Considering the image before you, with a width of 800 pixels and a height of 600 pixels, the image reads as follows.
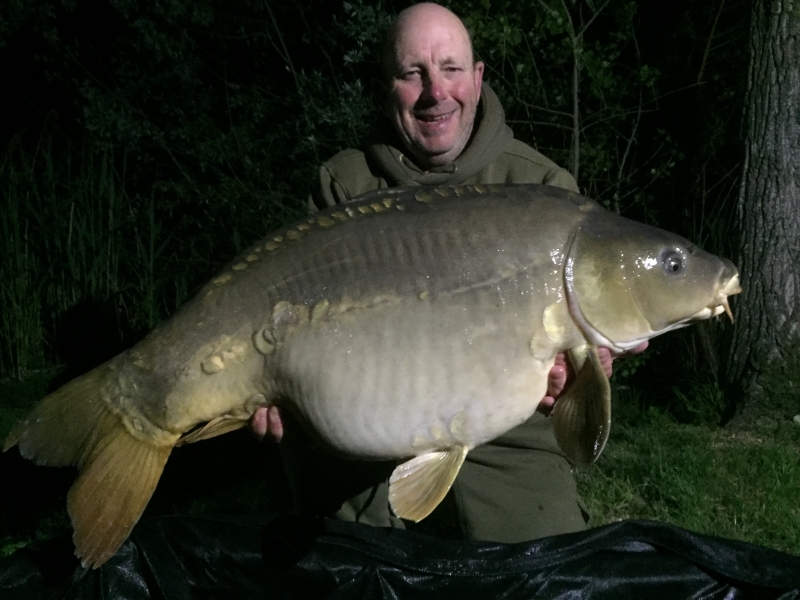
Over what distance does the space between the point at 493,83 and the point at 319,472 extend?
2038 millimetres

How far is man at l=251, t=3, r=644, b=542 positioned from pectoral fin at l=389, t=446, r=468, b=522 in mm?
564

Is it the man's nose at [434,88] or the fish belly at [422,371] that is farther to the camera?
the man's nose at [434,88]

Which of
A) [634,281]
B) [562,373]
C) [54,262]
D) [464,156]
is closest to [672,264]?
[634,281]

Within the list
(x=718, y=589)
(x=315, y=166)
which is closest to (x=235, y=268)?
(x=718, y=589)

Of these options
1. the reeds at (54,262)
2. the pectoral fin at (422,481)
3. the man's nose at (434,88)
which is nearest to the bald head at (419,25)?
the man's nose at (434,88)

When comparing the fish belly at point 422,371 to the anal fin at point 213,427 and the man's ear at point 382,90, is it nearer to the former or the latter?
the anal fin at point 213,427

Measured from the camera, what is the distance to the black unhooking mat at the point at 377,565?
1640mm

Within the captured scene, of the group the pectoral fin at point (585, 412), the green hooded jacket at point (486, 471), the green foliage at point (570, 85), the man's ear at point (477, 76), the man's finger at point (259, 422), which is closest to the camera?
the pectoral fin at point (585, 412)

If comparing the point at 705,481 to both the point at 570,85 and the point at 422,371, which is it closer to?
the point at 422,371

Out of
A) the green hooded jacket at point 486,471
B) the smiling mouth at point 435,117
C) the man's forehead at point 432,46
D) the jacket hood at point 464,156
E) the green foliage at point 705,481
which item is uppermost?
the man's forehead at point 432,46

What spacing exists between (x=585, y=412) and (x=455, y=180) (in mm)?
769

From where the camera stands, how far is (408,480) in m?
1.46

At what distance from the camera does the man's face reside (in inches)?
80.6

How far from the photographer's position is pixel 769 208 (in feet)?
9.57
